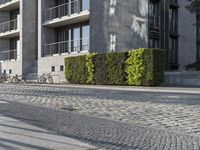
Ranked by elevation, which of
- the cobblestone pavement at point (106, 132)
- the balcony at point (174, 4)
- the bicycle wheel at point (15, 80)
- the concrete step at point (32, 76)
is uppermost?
the balcony at point (174, 4)

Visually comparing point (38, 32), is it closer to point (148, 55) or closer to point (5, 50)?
point (5, 50)

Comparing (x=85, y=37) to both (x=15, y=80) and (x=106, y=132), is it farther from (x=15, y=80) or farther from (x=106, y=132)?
(x=106, y=132)

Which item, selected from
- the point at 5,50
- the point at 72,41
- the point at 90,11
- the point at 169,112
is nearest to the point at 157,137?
the point at 169,112

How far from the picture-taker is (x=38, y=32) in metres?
38.2

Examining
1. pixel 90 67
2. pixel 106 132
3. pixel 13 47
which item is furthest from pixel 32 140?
pixel 13 47

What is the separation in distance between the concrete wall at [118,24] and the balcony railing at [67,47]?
163 centimetres

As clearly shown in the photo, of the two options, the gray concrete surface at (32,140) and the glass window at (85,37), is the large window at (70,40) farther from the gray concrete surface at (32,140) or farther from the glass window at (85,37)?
the gray concrete surface at (32,140)

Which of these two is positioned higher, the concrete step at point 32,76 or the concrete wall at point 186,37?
the concrete wall at point 186,37

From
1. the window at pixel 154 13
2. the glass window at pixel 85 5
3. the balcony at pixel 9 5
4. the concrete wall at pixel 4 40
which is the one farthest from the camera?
Result: the concrete wall at pixel 4 40

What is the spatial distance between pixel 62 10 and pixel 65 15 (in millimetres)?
1126

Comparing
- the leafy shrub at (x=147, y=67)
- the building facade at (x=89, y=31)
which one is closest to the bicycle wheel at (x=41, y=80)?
the building facade at (x=89, y=31)

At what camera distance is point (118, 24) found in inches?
1296

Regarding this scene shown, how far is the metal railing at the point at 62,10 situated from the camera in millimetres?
34869

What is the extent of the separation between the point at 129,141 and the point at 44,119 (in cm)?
313
